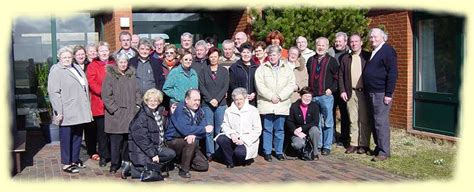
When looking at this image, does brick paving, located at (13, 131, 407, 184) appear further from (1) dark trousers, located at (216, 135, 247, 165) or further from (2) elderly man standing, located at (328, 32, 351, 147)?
(2) elderly man standing, located at (328, 32, 351, 147)

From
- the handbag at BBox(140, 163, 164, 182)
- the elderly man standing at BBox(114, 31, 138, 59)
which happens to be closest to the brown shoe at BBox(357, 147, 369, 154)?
the handbag at BBox(140, 163, 164, 182)

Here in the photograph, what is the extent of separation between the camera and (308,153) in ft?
27.1

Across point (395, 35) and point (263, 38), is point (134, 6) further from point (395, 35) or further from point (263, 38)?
point (395, 35)

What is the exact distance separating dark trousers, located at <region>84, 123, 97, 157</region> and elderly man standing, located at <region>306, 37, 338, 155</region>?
329 cm

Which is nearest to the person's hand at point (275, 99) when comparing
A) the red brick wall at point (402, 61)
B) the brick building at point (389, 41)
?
the brick building at point (389, 41)

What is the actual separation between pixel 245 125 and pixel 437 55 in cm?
431

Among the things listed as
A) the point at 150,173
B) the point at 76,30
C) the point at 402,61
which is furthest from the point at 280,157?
the point at 76,30

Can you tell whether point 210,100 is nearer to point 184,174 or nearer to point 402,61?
point 184,174

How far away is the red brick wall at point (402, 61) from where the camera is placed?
34.4ft

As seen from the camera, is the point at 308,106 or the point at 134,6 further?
the point at 134,6

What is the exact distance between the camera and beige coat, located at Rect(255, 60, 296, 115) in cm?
805

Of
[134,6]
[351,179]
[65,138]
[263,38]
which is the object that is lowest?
[351,179]
